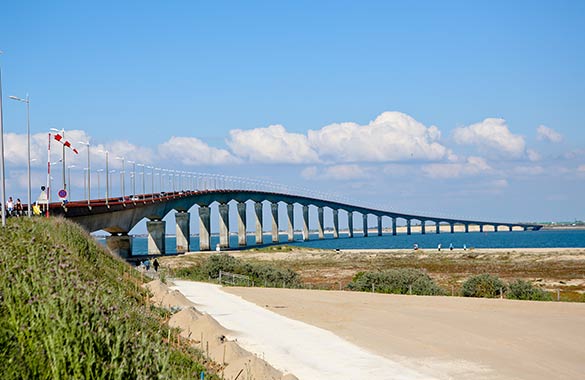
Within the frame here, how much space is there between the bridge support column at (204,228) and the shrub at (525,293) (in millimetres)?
95516

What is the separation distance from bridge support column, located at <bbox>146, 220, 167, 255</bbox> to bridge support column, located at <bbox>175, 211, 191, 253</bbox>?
14194 millimetres

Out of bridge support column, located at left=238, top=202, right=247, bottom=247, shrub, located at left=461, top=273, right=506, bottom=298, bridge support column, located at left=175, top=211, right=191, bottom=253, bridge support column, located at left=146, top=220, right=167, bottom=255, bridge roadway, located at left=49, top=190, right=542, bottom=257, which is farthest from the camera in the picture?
bridge support column, located at left=238, top=202, right=247, bottom=247

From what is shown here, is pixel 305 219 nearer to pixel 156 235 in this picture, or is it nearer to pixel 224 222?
pixel 224 222

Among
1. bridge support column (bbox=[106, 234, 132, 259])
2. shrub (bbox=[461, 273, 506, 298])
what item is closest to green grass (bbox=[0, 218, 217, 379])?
shrub (bbox=[461, 273, 506, 298])

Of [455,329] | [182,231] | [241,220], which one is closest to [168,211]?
[182,231]

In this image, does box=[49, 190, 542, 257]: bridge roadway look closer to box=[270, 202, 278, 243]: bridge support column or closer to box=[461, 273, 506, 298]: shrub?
box=[270, 202, 278, 243]: bridge support column

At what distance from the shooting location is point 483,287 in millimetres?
49812

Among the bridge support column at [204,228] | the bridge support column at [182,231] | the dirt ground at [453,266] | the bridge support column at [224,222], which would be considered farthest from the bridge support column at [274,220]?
the dirt ground at [453,266]

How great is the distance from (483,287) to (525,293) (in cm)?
312

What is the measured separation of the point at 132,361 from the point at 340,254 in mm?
109327

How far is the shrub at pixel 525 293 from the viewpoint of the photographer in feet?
153

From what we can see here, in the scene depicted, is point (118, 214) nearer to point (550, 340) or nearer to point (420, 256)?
point (420, 256)

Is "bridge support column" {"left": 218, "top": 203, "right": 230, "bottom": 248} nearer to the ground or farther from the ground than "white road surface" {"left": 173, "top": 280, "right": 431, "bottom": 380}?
farther from the ground

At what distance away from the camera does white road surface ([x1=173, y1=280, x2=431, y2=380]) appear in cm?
2472
